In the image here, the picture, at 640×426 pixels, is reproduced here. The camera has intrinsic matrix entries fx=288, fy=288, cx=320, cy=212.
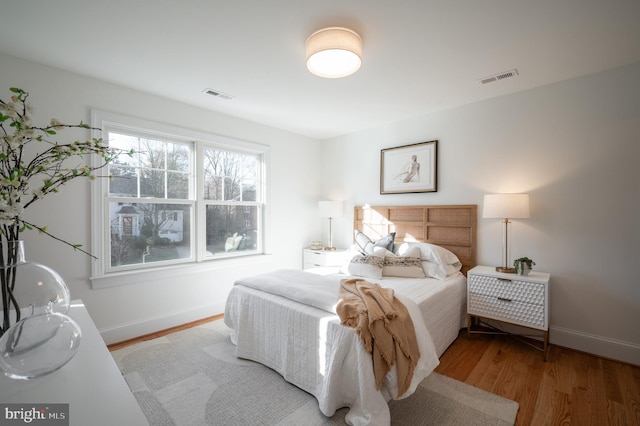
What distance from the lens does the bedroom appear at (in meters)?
2.48

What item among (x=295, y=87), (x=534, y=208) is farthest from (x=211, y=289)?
(x=534, y=208)

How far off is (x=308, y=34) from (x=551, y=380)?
3190 mm

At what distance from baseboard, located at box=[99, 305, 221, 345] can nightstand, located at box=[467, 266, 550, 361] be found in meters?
2.97

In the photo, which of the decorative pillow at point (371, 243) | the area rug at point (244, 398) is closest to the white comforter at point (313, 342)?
the area rug at point (244, 398)

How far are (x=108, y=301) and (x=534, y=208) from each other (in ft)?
14.2

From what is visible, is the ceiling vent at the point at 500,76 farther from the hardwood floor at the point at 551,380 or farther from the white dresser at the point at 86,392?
the white dresser at the point at 86,392

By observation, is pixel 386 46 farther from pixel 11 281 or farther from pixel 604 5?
pixel 11 281

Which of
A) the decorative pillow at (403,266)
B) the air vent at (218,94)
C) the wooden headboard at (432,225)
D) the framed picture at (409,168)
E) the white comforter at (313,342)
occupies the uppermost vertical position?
the air vent at (218,94)

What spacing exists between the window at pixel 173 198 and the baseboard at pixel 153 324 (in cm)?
56

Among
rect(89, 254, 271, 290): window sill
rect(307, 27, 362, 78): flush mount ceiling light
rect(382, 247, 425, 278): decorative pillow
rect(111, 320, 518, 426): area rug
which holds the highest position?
rect(307, 27, 362, 78): flush mount ceiling light

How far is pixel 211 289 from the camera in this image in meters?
3.58

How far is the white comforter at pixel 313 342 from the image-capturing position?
1739 mm

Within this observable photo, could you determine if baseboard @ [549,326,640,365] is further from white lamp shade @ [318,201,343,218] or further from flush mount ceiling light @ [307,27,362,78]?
flush mount ceiling light @ [307,27,362,78]

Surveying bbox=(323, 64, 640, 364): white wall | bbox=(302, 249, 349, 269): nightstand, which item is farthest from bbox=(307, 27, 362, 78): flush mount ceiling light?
bbox=(302, 249, 349, 269): nightstand
